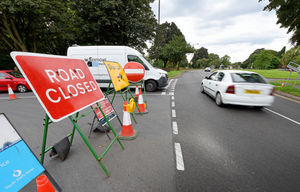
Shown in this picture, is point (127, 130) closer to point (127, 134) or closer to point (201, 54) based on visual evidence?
point (127, 134)

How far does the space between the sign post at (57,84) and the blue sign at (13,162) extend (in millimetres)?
361

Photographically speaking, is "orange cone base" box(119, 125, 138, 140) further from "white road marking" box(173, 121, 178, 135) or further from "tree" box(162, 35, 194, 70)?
"tree" box(162, 35, 194, 70)

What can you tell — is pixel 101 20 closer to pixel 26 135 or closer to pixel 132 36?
pixel 132 36

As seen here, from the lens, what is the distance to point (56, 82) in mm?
1644

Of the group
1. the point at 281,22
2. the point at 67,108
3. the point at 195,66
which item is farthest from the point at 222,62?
the point at 67,108

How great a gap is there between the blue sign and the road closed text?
0.59 m

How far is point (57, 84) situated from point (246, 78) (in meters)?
5.57

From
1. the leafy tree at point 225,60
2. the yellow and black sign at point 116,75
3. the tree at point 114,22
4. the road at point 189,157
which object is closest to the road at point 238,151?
the road at point 189,157

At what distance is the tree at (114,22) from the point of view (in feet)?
38.0

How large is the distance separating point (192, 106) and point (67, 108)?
14.9 ft

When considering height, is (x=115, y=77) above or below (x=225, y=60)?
below

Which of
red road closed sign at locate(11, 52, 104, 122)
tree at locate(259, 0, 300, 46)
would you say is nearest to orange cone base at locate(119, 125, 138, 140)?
red road closed sign at locate(11, 52, 104, 122)

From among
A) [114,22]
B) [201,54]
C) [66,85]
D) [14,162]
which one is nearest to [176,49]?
[114,22]

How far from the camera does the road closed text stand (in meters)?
1.57
